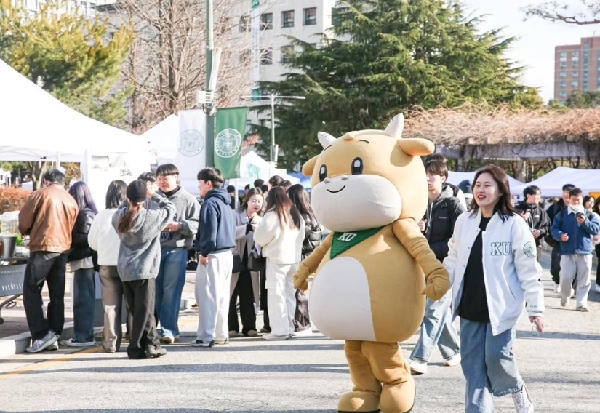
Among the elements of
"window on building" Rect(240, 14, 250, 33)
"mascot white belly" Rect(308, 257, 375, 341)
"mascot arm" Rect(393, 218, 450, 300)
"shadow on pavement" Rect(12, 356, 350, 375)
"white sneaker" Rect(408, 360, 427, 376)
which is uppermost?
"window on building" Rect(240, 14, 250, 33)

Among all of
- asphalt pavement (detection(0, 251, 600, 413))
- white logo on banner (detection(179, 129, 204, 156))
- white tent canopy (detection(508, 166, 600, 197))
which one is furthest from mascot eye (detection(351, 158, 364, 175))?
white tent canopy (detection(508, 166, 600, 197))

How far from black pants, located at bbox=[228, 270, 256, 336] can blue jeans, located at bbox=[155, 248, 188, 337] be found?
3.49ft

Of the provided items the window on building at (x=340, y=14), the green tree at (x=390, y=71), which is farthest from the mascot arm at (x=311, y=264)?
the window on building at (x=340, y=14)

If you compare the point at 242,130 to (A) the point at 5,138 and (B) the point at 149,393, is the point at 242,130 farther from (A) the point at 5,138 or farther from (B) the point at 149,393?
(B) the point at 149,393

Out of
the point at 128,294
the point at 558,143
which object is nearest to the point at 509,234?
the point at 128,294

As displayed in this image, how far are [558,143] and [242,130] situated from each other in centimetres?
1781

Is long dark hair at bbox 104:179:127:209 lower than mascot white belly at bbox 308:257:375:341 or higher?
higher

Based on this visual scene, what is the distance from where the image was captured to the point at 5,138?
422 inches

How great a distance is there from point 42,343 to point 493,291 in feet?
17.6

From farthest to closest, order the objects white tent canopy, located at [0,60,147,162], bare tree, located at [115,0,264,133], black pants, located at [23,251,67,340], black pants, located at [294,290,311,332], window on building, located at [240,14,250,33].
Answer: window on building, located at [240,14,250,33], bare tree, located at [115,0,264,133], white tent canopy, located at [0,60,147,162], black pants, located at [294,290,311,332], black pants, located at [23,251,67,340]

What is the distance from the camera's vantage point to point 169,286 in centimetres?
932

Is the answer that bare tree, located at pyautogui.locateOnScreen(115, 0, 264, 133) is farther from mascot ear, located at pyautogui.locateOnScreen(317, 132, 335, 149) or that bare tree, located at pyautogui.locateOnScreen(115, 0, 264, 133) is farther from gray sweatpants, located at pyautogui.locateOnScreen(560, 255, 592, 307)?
mascot ear, located at pyautogui.locateOnScreen(317, 132, 335, 149)

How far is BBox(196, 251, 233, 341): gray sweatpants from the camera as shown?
9.23 m

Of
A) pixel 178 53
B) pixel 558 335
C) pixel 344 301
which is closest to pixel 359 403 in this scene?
pixel 344 301
